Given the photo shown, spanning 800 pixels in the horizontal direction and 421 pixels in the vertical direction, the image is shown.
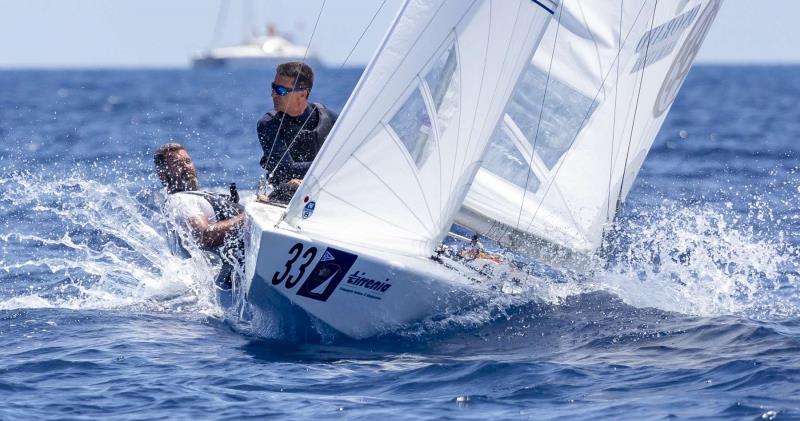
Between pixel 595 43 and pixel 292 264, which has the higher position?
pixel 595 43

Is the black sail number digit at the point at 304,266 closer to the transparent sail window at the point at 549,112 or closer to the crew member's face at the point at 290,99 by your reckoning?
the crew member's face at the point at 290,99

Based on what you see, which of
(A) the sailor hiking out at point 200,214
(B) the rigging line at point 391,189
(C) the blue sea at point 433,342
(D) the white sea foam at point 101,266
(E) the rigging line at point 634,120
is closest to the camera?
(C) the blue sea at point 433,342

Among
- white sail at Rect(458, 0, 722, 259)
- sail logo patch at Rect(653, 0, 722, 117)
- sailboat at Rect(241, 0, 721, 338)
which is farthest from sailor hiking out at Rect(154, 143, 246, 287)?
sail logo patch at Rect(653, 0, 722, 117)

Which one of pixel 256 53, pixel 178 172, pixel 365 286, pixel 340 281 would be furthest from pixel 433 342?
pixel 256 53

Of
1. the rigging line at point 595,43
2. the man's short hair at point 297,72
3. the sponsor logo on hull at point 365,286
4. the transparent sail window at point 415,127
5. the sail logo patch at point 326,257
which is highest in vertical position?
the rigging line at point 595,43

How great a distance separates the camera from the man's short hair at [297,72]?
6.77m

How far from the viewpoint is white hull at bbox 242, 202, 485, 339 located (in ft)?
18.6

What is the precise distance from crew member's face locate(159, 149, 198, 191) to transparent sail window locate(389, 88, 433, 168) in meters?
1.60

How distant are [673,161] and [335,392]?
39.9 ft

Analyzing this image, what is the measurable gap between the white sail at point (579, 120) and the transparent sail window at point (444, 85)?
2.79 ft

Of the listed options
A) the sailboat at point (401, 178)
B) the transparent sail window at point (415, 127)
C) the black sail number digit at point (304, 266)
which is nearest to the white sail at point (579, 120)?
the sailboat at point (401, 178)

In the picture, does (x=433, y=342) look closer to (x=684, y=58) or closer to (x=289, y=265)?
(x=289, y=265)

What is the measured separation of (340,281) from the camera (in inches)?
228

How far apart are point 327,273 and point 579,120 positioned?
7.55ft
